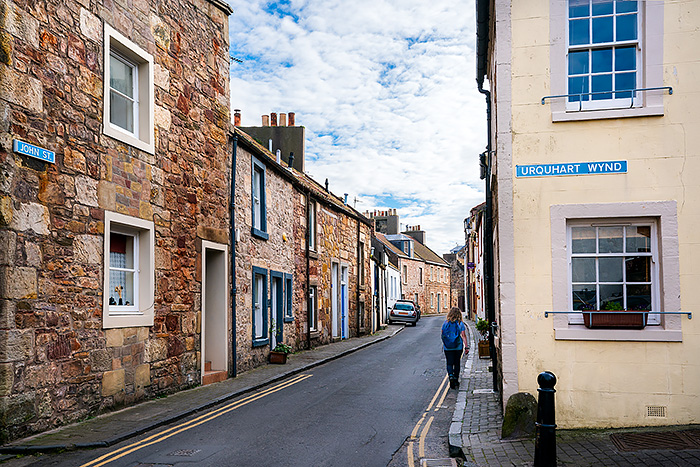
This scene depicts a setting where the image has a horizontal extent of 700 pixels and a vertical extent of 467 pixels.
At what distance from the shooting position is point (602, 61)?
8.27m

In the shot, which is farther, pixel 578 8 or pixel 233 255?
pixel 233 255

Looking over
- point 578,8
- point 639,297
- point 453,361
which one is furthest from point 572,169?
point 453,361

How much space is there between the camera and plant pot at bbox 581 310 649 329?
7.81 meters

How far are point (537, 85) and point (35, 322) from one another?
7.10 meters

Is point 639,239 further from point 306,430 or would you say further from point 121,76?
point 121,76

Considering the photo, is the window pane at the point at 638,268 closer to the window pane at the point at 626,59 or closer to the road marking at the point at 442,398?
the window pane at the point at 626,59

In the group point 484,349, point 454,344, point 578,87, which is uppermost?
point 578,87

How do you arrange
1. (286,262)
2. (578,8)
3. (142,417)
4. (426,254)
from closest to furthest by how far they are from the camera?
1. (578,8)
2. (142,417)
3. (286,262)
4. (426,254)

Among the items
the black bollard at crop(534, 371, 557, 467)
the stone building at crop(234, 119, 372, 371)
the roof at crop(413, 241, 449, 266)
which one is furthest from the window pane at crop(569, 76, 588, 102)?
the roof at crop(413, 241, 449, 266)

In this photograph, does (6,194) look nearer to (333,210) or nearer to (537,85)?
(537,85)

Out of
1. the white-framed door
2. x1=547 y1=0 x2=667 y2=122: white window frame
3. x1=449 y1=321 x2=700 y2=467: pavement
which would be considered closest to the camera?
x1=449 y1=321 x2=700 y2=467: pavement

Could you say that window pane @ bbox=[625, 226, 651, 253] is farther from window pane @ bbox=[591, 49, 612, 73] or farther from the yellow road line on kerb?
the yellow road line on kerb

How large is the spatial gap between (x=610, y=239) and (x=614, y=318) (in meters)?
0.99

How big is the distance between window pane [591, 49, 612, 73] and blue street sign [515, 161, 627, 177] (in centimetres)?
122
